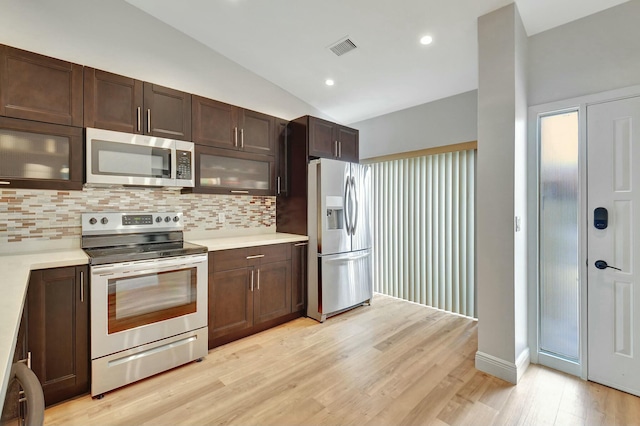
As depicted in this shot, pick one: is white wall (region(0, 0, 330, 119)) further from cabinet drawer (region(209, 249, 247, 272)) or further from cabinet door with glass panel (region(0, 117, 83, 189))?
cabinet drawer (region(209, 249, 247, 272))

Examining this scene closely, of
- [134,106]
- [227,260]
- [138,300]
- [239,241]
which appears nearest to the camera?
[138,300]

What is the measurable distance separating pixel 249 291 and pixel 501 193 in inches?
92.9

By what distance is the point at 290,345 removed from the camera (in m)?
2.75

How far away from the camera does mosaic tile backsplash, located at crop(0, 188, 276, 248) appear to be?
2.16 metres

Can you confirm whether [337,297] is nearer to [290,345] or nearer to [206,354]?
[290,345]

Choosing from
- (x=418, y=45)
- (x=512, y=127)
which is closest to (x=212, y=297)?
(x=512, y=127)

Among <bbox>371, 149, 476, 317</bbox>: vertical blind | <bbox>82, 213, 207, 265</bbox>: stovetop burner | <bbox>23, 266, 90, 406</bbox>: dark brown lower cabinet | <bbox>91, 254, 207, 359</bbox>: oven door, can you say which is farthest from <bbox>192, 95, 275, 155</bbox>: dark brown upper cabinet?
<bbox>371, 149, 476, 317</bbox>: vertical blind

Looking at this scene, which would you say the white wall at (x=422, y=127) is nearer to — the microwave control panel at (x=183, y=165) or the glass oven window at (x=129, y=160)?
the microwave control panel at (x=183, y=165)

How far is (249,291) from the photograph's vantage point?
2883 millimetres

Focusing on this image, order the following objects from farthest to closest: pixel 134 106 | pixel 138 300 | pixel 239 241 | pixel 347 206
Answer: pixel 347 206 → pixel 239 241 → pixel 134 106 → pixel 138 300

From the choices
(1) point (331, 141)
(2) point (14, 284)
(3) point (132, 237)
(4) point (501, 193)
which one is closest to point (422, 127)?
(1) point (331, 141)

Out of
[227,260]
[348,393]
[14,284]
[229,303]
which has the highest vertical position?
[14,284]

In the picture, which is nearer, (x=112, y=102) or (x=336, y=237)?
(x=112, y=102)

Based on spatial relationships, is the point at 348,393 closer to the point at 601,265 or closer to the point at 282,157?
the point at 601,265
